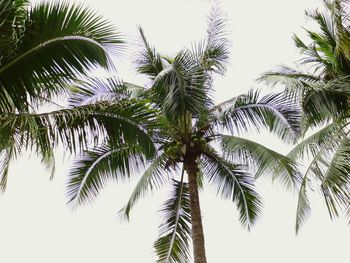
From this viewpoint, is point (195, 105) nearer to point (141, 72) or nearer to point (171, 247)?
point (141, 72)

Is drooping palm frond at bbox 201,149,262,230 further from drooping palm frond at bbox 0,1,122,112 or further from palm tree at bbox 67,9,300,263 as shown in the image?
drooping palm frond at bbox 0,1,122,112

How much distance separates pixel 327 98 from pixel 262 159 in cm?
251

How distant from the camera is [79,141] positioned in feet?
19.0

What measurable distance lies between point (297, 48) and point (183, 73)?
106 inches

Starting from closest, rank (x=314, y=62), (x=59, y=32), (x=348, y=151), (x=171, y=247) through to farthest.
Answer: (x=59, y=32)
(x=348, y=151)
(x=314, y=62)
(x=171, y=247)

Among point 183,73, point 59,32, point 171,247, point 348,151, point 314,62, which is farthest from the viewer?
point 171,247

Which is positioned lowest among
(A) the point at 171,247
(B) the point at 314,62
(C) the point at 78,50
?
(A) the point at 171,247

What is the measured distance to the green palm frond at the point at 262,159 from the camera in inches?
426

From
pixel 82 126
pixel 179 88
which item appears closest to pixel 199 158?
pixel 179 88

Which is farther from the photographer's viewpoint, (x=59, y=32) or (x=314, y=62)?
(x=314, y=62)

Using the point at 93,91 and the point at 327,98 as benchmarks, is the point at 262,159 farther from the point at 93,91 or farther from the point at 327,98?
the point at 93,91

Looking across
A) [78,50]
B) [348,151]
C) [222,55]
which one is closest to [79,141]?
[78,50]

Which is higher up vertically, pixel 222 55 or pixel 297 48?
pixel 222 55

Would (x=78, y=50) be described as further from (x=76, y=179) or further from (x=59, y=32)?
(x=76, y=179)
